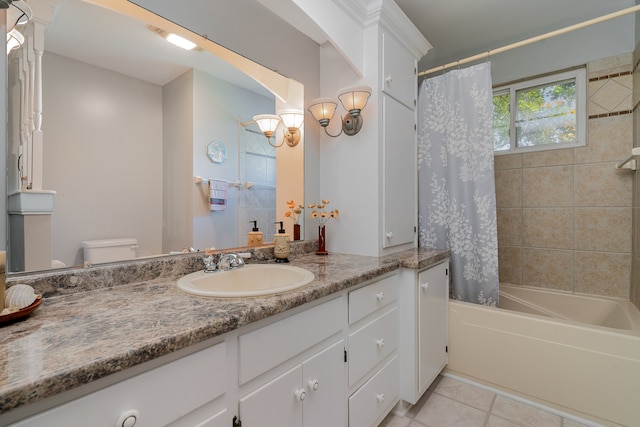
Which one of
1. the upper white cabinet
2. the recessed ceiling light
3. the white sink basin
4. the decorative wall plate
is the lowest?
the white sink basin

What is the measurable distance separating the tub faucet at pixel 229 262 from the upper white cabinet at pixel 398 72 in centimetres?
130

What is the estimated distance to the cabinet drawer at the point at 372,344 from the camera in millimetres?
1224

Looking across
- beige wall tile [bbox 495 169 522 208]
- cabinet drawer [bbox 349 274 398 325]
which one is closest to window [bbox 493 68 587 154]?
beige wall tile [bbox 495 169 522 208]

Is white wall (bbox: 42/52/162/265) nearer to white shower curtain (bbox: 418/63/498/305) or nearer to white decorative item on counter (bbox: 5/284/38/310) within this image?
white decorative item on counter (bbox: 5/284/38/310)

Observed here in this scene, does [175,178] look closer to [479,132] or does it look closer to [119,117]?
[119,117]

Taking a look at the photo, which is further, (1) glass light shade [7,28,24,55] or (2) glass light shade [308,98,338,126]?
(2) glass light shade [308,98,338,126]

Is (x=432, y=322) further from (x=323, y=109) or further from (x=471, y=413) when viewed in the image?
(x=323, y=109)

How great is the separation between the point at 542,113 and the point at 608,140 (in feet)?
1.64

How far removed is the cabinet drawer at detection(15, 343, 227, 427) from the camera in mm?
519

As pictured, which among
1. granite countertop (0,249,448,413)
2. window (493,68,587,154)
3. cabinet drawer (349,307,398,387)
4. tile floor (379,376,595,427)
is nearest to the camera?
granite countertop (0,249,448,413)

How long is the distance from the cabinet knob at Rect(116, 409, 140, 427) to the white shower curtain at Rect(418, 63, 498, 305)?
78.8 inches

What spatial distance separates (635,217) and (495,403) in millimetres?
1584

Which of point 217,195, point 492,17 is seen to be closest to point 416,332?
point 217,195

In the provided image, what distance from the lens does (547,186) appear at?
2379mm
